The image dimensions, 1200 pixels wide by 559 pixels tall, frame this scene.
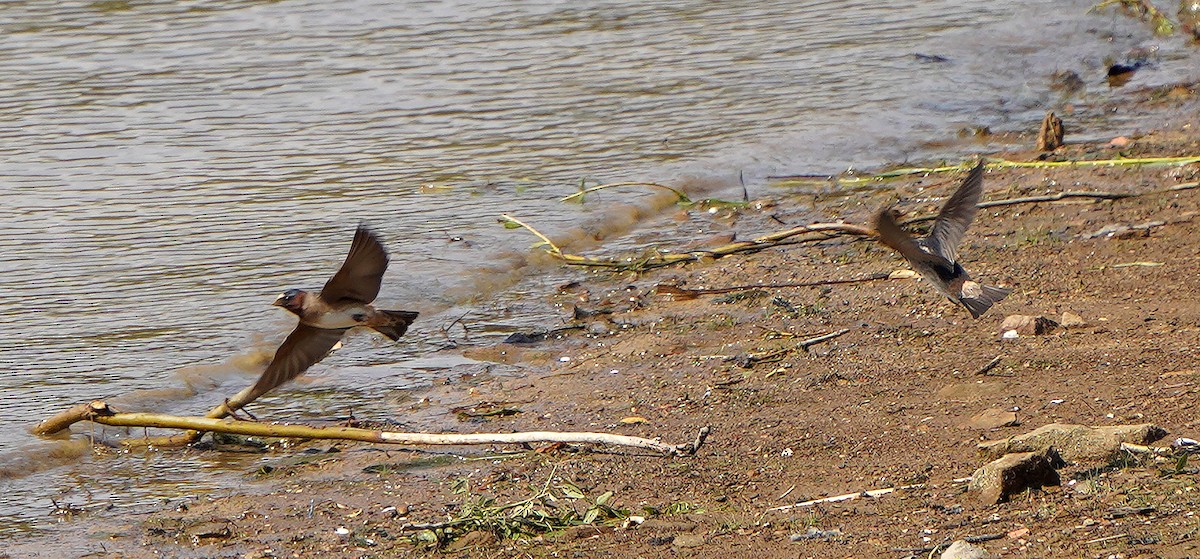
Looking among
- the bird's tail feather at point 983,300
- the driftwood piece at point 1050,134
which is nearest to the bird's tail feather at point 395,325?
the bird's tail feather at point 983,300

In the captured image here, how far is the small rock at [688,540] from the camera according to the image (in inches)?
148

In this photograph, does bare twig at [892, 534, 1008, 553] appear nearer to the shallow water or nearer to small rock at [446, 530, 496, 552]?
small rock at [446, 530, 496, 552]

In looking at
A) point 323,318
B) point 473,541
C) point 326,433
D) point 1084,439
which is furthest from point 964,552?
point 323,318

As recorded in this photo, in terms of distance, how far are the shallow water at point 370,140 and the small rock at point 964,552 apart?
2423 millimetres

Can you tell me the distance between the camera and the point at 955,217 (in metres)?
5.09

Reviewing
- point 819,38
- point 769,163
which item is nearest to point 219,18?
point 819,38

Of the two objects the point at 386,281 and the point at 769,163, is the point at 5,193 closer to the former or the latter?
the point at 386,281

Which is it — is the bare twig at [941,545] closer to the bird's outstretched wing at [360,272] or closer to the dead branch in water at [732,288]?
the bird's outstretched wing at [360,272]

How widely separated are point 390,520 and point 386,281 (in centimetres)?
307

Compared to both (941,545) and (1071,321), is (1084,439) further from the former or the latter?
(1071,321)

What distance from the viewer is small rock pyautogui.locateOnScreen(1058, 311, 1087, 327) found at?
17.5 ft

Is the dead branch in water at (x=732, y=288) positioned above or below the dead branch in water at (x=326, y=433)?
below

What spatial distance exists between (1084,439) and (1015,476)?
37 centimetres

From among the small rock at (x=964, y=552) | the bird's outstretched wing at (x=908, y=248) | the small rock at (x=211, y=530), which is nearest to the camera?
the small rock at (x=964, y=552)
